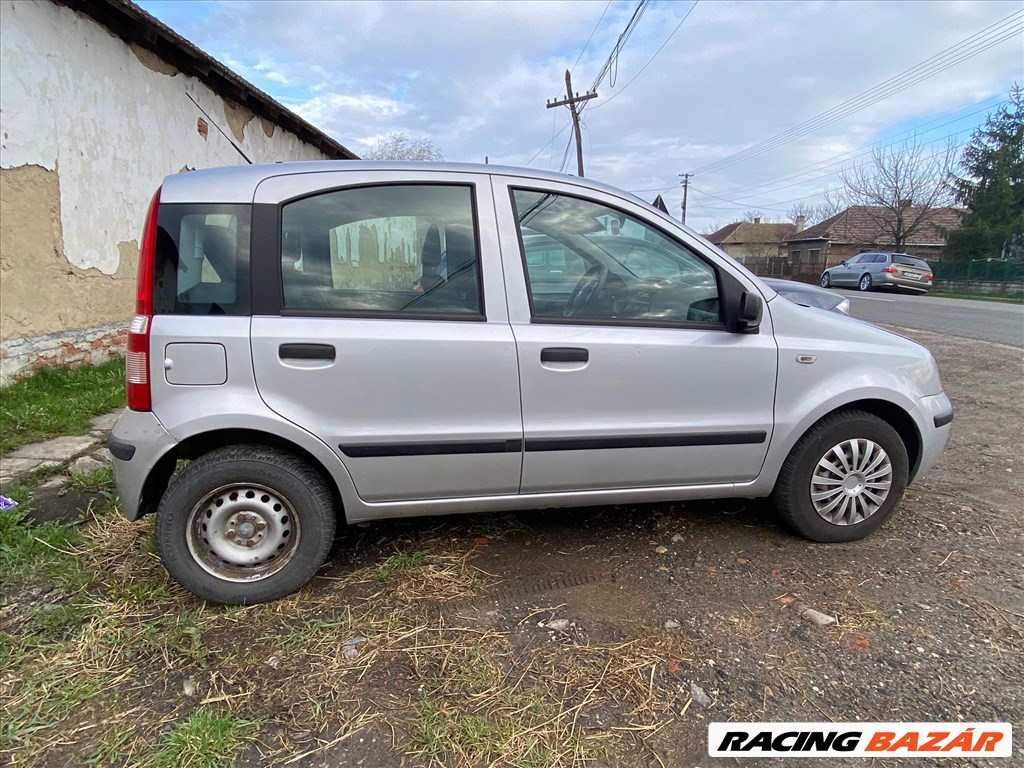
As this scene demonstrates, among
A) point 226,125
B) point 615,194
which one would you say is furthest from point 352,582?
point 226,125

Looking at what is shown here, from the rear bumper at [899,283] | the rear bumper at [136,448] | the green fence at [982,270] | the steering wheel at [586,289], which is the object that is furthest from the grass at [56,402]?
the green fence at [982,270]

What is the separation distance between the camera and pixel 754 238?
52.7m

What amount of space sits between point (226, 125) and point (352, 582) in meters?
7.75

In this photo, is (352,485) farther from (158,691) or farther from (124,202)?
(124,202)

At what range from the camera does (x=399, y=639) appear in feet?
7.16

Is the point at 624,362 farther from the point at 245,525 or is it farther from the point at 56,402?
the point at 56,402

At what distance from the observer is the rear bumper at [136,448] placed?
2.21 m

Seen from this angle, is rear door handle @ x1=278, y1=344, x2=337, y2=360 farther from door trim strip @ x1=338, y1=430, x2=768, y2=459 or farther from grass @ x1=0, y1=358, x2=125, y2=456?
grass @ x1=0, y1=358, x2=125, y2=456

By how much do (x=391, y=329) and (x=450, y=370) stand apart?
0.29m

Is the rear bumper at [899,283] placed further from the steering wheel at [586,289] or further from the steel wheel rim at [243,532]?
the steel wheel rim at [243,532]

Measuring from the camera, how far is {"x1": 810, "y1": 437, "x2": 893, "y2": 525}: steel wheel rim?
2727 mm

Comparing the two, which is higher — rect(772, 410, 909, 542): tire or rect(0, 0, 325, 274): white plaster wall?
rect(0, 0, 325, 274): white plaster wall

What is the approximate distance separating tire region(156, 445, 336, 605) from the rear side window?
60 cm

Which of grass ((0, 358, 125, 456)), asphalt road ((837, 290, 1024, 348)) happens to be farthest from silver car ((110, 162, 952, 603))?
asphalt road ((837, 290, 1024, 348))
